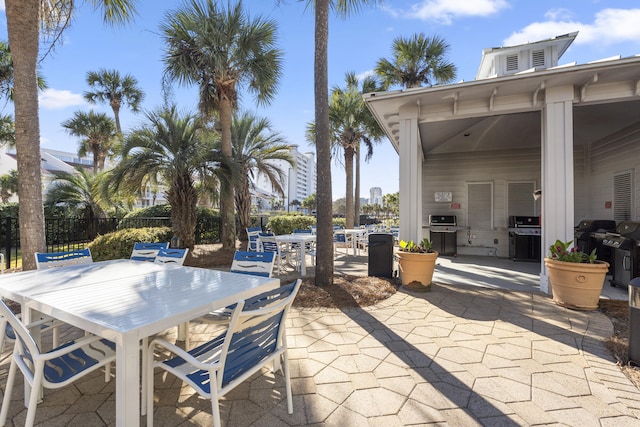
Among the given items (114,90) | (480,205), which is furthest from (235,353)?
(114,90)

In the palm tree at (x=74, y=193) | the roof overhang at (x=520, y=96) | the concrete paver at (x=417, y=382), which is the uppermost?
the roof overhang at (x=520, y=96)

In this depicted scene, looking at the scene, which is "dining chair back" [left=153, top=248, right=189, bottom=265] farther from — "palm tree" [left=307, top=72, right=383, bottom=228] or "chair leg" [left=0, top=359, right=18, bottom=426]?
"palm tree" [left=307, top=72, right=383, bottom=228]

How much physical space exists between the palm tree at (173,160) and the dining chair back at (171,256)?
13.1 ft

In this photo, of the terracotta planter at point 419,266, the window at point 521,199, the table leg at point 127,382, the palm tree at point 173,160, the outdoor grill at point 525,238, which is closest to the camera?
the table leg at point 127,382

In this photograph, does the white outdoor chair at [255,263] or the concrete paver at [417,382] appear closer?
the concrete paver at [417,382]

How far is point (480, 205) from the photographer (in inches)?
322

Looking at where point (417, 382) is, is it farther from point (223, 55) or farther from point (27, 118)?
point (223, 55)

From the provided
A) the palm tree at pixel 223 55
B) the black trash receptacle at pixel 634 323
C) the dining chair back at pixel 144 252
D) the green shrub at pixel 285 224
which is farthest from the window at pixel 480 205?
the dining chair back at pixel 144 252

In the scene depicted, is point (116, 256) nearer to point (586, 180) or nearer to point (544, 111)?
point (544, 111)

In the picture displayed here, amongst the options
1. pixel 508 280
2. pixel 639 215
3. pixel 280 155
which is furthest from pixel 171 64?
pixel 639 215

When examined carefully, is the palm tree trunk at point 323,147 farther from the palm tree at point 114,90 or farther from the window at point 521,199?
the palm tree at point 114,90

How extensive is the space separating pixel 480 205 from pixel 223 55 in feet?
26.5

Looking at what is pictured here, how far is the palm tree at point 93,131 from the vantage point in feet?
48.9

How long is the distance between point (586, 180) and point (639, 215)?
2097 millimetres
